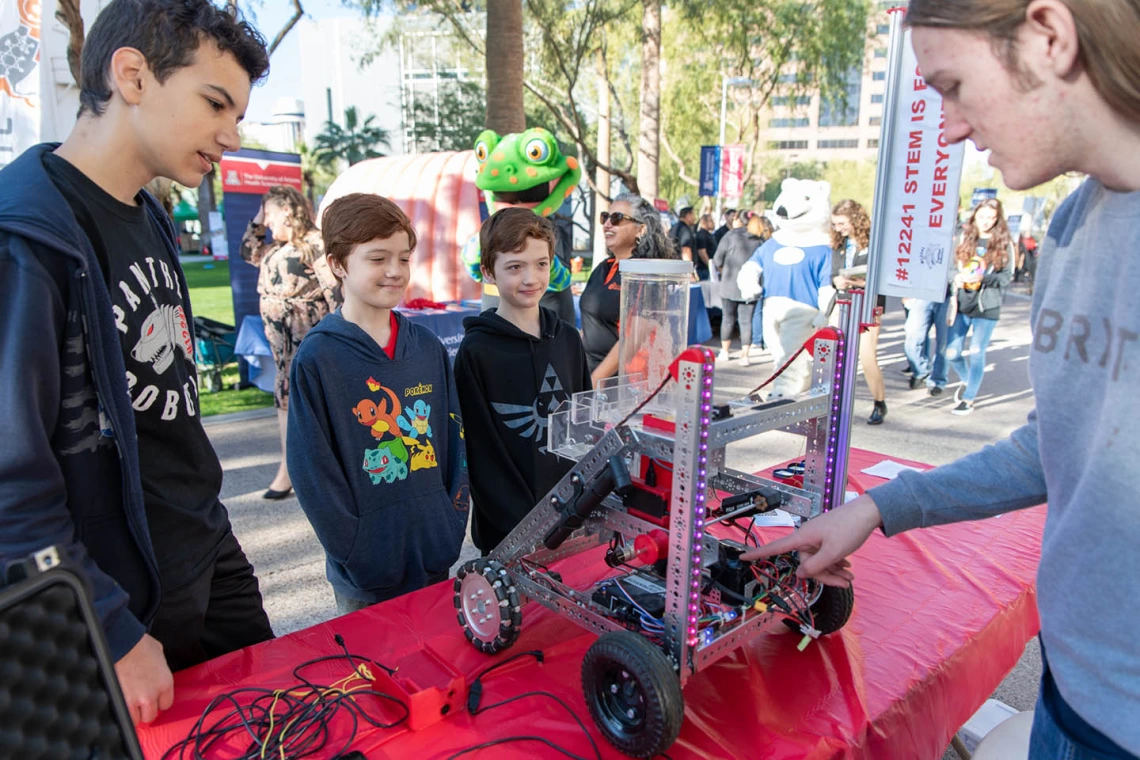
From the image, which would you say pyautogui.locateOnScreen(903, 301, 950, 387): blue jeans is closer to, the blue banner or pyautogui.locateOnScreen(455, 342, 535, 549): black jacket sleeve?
pyautogui.locateOnScreen(455, 342, 535, 549): black jacket sleeve

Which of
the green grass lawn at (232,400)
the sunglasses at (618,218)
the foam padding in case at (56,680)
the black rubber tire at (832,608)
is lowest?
the green grass lawn at (232,400)

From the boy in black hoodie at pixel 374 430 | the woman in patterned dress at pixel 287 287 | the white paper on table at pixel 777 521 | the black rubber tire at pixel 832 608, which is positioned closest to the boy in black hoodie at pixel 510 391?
the boy in black hoodie at pixel 374 430

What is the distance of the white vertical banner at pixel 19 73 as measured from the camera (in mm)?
4277

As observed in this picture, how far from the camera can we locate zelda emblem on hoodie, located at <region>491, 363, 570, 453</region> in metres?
2.37

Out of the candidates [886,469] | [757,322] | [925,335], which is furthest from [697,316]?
[886,469]

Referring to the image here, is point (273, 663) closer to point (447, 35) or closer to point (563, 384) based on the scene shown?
point (563, 384)

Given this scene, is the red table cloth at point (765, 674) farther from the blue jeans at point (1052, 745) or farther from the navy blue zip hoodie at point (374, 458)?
the blue jeans at point (1052, 745)

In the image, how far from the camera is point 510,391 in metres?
2.37

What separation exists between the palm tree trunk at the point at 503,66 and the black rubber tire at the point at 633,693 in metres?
7.75

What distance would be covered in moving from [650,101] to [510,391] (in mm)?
13053

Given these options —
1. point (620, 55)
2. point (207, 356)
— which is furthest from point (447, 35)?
point (207, 356)

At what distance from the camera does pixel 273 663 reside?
5.10 feet

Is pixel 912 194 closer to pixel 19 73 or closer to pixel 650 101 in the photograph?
pixel 19 73

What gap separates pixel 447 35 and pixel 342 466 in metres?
16.3
